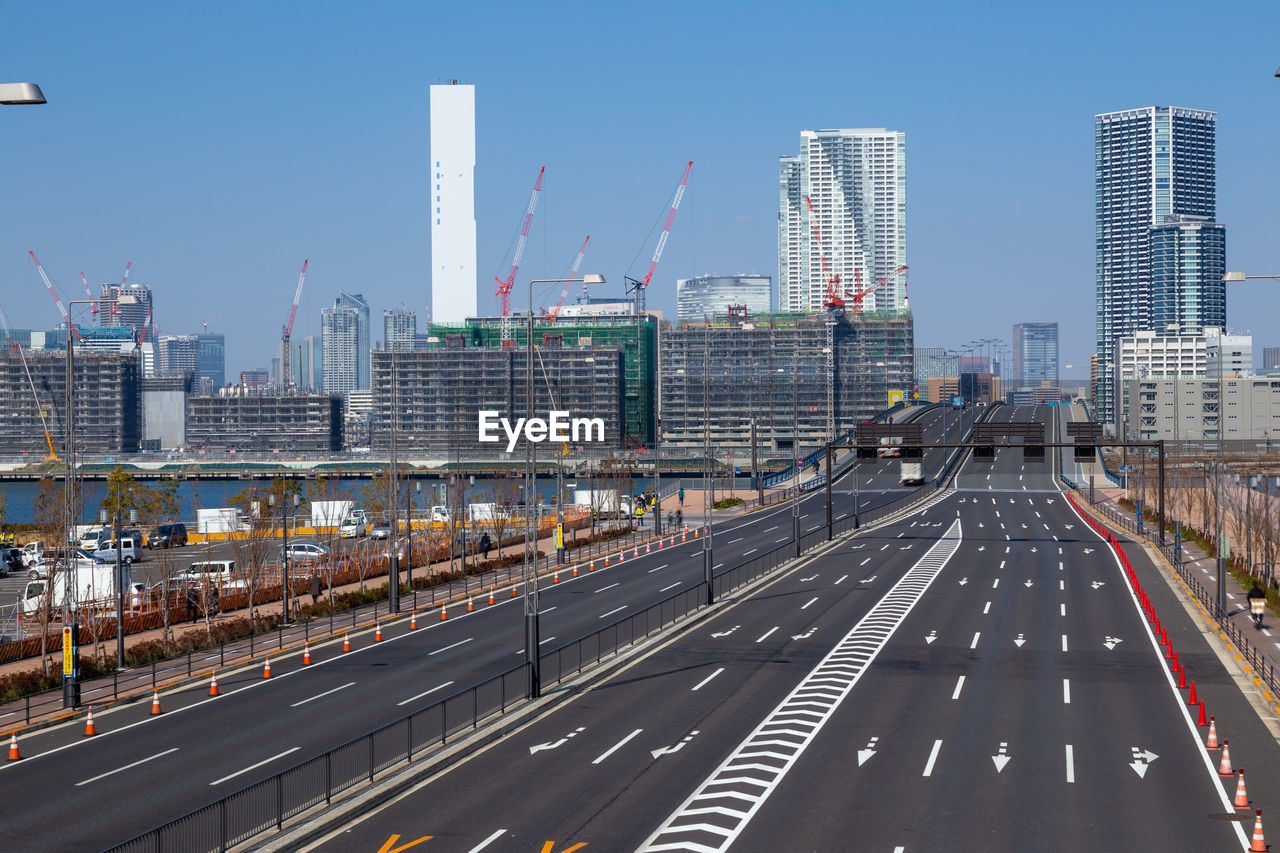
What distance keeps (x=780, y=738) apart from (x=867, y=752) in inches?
88.0

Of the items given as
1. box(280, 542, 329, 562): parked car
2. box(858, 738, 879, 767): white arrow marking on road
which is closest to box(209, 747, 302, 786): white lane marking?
box(858, 738, 879, 767): white arrow marking on road

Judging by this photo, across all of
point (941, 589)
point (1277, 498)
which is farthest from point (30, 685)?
point (1277, 498)

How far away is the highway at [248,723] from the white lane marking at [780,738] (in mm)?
9067

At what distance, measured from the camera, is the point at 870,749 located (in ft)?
91.0

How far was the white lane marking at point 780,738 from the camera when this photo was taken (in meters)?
21.9

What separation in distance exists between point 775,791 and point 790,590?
105 ft

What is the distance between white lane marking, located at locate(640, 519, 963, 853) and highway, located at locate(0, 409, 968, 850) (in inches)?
357

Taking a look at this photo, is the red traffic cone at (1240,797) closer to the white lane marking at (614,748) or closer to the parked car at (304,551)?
the white lane marking at (614,748)

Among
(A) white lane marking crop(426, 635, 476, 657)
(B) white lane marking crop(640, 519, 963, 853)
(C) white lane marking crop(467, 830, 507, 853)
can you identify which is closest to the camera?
(C) white lane marking crop(467, 830, 507, 853)

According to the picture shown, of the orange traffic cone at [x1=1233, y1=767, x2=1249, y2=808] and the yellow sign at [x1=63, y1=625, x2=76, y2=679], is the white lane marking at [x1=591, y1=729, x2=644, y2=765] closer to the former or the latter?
the orange traffic cone at [x1=1233, y1=767, x2=1249, y2=808]

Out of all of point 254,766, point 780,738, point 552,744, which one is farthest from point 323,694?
point 780,738

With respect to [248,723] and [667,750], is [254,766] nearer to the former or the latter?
[248,723]

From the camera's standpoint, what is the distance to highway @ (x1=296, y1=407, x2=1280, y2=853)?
21.9 m

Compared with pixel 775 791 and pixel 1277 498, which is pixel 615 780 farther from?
pixel 1277 498
